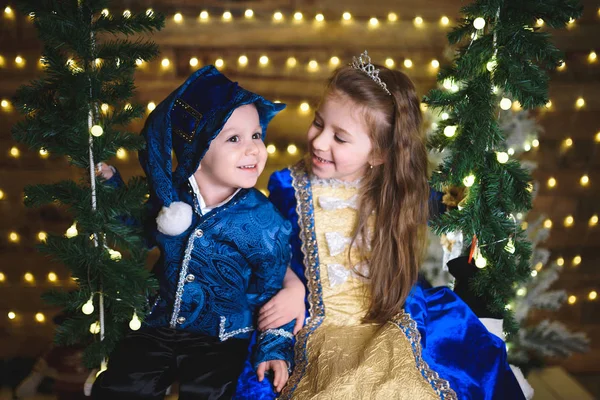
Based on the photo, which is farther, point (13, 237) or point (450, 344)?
point (13, 237)

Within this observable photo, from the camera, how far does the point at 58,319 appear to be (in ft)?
6.54

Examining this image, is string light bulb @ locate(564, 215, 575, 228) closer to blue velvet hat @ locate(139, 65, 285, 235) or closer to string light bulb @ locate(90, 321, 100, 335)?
blue velvet hat @ locate(139, 65, 285, 235)

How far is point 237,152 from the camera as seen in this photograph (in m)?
1.65

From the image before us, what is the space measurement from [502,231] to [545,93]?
1.55 ft

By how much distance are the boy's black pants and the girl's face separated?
0.67 m

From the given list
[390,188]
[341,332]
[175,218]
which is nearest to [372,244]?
[390,188]

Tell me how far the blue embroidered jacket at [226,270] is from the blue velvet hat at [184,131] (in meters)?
0.08

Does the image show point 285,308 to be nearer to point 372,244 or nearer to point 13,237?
point 372,244

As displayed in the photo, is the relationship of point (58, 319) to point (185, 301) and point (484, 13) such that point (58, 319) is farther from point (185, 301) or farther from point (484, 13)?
point (484, 13)

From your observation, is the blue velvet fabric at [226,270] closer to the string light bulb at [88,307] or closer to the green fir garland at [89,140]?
the green fir garland at [89,140]

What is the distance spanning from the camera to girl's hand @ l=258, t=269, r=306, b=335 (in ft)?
5.74

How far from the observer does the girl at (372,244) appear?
1738 mm

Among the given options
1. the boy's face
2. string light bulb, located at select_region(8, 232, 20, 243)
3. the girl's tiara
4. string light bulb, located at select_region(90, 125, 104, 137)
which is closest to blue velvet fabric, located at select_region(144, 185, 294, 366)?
the boy's face

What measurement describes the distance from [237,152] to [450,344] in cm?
92
